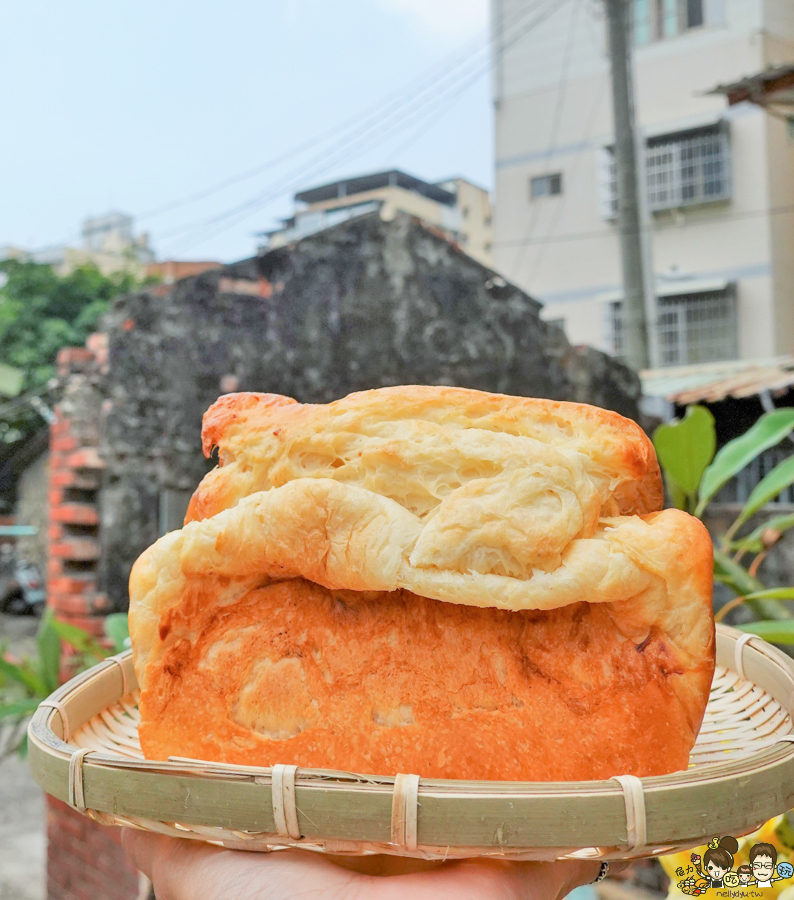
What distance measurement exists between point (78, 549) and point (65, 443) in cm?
50

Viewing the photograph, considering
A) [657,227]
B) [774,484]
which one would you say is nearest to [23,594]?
[657,227]

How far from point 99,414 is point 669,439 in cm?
252

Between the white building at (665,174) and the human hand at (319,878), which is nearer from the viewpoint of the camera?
the human hand at (319,878)

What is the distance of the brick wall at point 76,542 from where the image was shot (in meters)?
3.39

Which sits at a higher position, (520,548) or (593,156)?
(593,156)

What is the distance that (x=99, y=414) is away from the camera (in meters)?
3.46

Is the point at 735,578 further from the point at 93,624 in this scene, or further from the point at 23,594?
the point at 23,594

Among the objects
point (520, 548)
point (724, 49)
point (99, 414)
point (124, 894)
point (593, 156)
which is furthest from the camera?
point (593, 156)

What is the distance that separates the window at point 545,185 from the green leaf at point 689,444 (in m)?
10.9

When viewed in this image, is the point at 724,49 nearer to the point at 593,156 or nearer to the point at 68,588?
the point at 593,156

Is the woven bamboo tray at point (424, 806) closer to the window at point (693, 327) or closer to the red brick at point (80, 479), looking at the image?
the red brick at point (80, 479)

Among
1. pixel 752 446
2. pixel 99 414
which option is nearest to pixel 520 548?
pixel 752 446

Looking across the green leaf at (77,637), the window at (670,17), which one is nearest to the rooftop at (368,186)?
the window at (670,17)

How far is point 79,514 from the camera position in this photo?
343 cm
